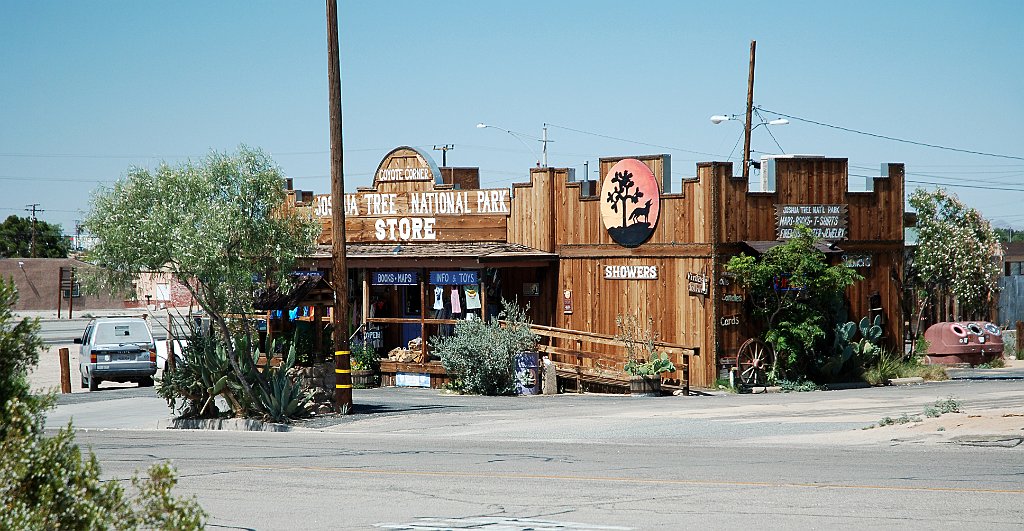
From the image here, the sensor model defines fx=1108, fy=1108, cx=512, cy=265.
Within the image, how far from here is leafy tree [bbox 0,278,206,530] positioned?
532cm

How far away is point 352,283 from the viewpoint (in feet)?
98.8

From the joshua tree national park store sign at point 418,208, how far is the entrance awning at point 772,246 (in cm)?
684

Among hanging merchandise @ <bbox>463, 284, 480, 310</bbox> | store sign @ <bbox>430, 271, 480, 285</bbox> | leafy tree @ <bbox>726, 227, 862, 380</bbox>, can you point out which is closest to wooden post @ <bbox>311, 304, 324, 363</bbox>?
store sign @ <bbox>430, 271, 480, 285</bbox>

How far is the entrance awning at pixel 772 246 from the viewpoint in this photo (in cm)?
2461

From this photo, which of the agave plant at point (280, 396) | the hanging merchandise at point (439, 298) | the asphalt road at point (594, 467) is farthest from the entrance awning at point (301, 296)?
the hanging merchandise at point (439, 298)

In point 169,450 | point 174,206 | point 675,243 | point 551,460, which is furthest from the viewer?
point 675,243

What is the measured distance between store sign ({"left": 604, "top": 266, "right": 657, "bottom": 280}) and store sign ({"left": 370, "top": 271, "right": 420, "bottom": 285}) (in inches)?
193

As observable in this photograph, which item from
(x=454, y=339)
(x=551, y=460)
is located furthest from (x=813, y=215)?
(x=551, y=460)

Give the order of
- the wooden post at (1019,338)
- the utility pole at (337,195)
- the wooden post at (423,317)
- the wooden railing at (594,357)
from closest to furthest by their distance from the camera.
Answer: the utility pole at (337,195) → the wooden railing at (594,357) → the wooden post at (423,317) → the wooden post at (1019,338)

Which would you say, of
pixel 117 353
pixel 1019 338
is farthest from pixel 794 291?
pixel 117 353

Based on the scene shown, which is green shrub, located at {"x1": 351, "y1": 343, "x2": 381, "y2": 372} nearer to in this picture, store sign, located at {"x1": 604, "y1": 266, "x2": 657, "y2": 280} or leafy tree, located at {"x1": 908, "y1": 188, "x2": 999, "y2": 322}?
store sign, located at {"x1": 604, "y1": 266, "x2": 657, "y2": 280}

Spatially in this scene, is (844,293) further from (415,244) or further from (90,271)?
(90,271)

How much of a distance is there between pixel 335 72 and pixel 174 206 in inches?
148

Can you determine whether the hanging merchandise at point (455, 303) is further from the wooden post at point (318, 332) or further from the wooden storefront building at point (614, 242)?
the wooden post at point (318, 332)
